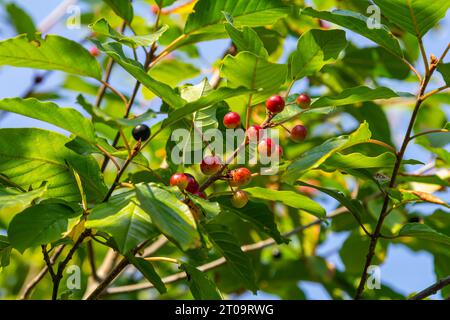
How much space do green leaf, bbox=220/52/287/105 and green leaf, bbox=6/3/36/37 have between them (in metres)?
1.69

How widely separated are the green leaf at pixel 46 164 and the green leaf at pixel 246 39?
0.42 m

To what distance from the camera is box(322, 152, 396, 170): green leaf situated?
1399 mm

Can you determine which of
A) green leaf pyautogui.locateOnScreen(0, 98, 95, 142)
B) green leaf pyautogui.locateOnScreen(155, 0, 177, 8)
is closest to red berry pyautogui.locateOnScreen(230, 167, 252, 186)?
green leaf pyautogui.locateOnScreen(0, 98, 95, 142)

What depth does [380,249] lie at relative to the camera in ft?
8.62

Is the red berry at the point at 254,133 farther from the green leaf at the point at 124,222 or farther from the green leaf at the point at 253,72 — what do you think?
the green leaf at the point at 124,222

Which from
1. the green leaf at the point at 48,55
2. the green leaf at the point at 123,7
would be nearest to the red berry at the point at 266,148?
the green leaf at the point at 48,55

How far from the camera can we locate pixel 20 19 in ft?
9.31

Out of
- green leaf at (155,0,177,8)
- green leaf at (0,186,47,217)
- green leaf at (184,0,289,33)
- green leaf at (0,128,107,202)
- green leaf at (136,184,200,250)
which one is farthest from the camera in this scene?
green leaf at (155,0,177,8)

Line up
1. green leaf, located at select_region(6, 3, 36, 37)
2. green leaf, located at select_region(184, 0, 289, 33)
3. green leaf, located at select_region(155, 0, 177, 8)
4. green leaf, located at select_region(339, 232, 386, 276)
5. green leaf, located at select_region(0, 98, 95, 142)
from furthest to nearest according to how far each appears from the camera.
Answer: green leaf, located at select_region(6, 3, 36, 37), green leaf, located at select_region(339, 232, 386, 276), green leaf, located at select_region(155, 0, 177, 8), green leaf, located at select_region(184, 0, 289, 33), green leaf, located at select_region(0, 98, 95, 142)

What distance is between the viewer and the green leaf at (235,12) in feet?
5.65

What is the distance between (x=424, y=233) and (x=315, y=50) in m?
0.50

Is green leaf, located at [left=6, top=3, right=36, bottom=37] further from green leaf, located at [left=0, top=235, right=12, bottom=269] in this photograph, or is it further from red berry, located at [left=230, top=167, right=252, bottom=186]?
red berry, located at [left=230, top=167, right=252, bottom=186]

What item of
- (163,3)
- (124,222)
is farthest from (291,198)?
(163,3)

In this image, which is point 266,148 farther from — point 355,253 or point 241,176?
point 355,253
